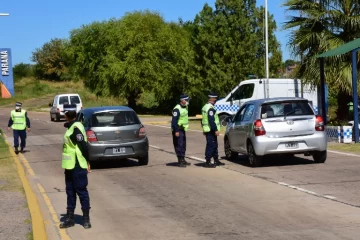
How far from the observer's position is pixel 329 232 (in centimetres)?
780

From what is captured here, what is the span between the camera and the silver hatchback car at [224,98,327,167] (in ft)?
47.0

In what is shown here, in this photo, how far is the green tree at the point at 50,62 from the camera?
95.2 meters

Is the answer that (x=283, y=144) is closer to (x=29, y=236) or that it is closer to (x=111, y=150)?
(x=111, y=150)

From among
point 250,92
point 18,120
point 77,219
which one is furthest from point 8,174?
point 250,92

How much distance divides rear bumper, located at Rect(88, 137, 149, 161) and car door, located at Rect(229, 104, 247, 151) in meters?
2.34

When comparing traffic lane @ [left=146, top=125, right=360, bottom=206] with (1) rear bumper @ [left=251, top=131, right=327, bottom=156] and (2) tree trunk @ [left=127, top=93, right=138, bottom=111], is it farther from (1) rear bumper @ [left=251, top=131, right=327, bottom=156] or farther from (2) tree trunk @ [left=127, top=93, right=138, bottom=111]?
(2) tree trunk @ [left=127, top=93, right=138, bottom=111]

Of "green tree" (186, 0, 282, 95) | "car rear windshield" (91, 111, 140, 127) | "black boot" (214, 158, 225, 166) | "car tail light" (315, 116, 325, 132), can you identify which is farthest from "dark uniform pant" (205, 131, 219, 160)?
"green tree" (186, 0, 282, 95)

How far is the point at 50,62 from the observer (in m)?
95.9

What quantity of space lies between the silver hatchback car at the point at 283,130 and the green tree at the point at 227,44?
2234 centimetres

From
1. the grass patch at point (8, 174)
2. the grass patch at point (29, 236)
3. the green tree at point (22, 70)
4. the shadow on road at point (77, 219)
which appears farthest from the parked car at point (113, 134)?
the green tree at point (22, 70)

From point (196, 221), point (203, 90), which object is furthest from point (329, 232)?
point (203, 90)

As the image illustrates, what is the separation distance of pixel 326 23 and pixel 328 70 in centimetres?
181

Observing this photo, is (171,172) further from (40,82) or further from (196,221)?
(40,82)

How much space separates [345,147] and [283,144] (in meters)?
4.68
